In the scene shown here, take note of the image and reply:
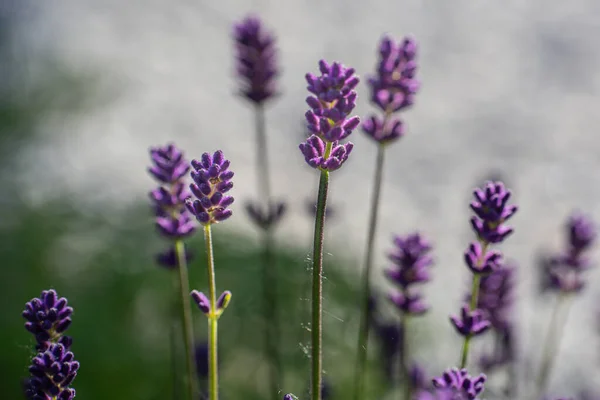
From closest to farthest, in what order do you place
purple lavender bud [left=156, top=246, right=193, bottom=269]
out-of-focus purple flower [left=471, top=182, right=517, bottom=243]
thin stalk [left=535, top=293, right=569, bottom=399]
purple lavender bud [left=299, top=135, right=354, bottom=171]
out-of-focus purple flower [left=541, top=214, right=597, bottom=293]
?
purple lavender bud [left=299, top=135, right=354, bottom=171] < out-of-focus purple flower [left=471, top=182, right=517, bottom=243] < purple lavender bud [left=156, top=246, right=193, bottom=269] < out-of-focus purple flower [left=541, top=214, right=597, bottom=293] < thin stalk [left=535, top=293, right=569, bottom=399]

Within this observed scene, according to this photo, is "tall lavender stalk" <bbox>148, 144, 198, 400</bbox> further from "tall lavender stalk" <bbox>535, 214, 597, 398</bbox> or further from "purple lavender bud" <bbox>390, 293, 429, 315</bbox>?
"tall lavender stalk" <bbox>535, 214, 597, 398</bbox>

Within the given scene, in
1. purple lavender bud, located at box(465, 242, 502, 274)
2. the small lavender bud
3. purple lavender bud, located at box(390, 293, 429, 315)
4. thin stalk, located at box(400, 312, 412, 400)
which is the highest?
purple lavender bud, located at box(465, 242, 502, 274)

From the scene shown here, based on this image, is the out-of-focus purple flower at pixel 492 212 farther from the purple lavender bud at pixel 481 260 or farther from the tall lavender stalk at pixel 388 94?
the tall lavender stalk at pixel 388 94

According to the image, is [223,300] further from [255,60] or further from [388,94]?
[255,60]

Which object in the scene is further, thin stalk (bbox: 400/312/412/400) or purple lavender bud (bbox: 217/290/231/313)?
thin stalk (bbox: 400/312/412/400)

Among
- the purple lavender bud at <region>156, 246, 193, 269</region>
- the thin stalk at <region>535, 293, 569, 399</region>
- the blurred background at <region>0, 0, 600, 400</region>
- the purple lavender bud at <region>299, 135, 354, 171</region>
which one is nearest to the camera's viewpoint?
the purple lavender bud at <region>299, 135, 354, 171</region>

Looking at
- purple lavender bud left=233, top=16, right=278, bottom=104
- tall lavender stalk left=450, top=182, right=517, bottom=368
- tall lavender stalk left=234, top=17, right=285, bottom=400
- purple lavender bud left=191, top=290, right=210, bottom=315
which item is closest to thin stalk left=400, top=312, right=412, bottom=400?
tall lavender stalk left=450, top=182, right=517, bottom=368

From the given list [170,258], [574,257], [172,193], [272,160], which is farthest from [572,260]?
[272,160]
